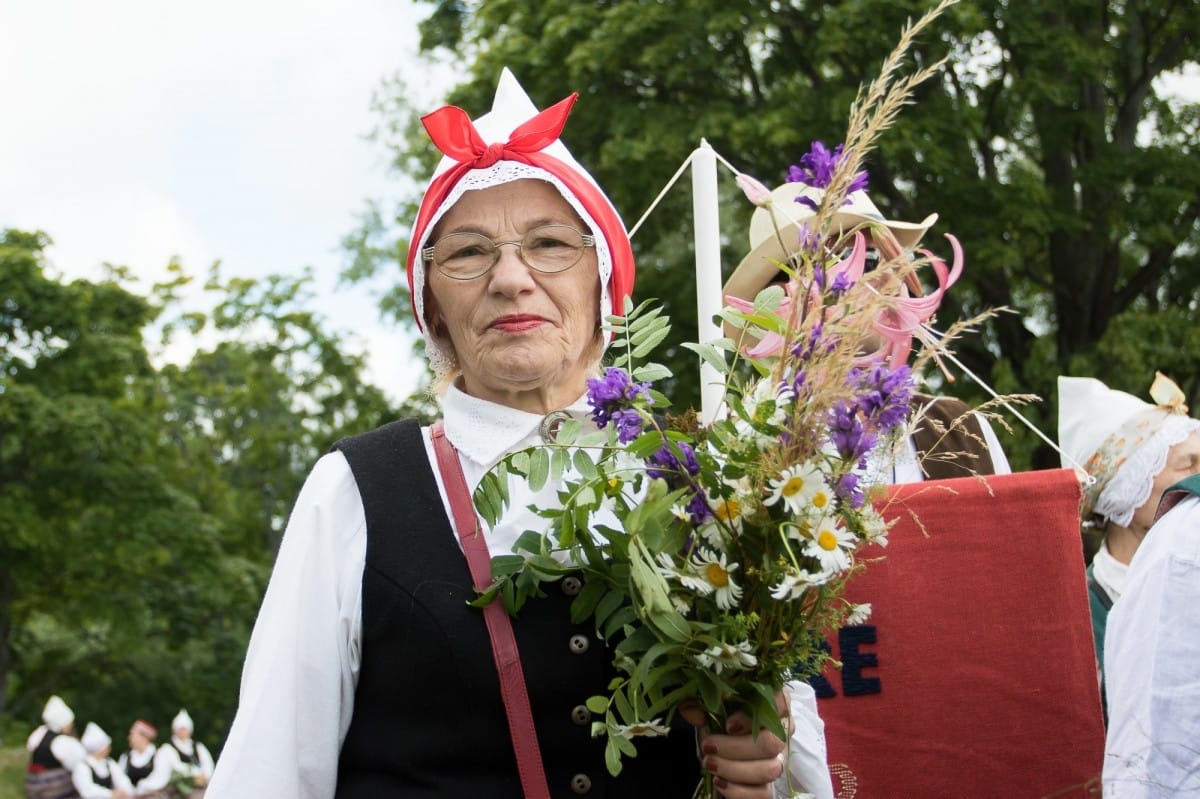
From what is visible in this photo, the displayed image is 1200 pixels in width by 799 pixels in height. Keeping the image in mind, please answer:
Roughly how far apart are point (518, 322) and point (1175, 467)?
7.67 ft

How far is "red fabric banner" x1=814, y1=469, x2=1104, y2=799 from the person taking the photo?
9.16 ft

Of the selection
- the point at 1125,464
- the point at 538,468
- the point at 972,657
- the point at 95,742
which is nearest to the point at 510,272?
the point at 538,468

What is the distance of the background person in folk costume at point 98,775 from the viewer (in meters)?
12.4

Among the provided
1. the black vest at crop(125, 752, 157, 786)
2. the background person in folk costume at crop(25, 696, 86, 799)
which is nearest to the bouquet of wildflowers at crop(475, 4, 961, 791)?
the background person in folk costume at crop(25, 696, 86, 799)

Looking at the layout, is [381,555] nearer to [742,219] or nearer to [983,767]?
[983,767]

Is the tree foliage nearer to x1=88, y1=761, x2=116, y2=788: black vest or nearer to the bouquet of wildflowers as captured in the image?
x1=88, y1=761, x2=116, y2=788: black vest

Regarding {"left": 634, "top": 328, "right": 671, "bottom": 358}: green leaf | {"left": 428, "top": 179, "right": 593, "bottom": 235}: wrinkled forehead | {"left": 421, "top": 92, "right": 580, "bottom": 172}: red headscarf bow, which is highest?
{"left": 421, "top": 92, "right": 580, "bottom": 172}: red headscarf bow

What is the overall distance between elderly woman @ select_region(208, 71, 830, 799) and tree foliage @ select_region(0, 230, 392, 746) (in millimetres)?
16612

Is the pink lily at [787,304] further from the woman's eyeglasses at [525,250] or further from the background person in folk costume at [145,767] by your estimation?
the background person in folk costume at [145,767]

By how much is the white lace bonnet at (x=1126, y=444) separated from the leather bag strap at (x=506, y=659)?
7.31 ft

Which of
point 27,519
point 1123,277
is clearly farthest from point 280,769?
point 27,519

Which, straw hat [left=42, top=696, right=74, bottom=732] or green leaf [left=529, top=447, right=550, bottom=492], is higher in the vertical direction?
green leaf [left=529, top=447, right=550, bottom=492]

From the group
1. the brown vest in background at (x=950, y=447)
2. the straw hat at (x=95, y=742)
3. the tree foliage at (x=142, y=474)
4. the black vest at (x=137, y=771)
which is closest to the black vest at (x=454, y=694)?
the brown vest in background at (x=950, y=447)

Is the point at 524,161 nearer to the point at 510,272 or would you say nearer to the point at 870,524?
the point at 510,272
